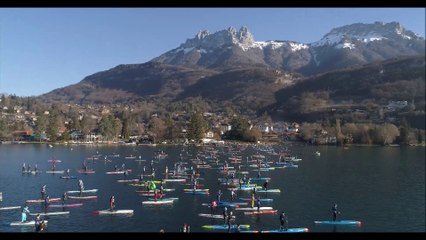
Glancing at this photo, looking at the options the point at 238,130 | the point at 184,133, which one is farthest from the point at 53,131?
the point at 238,130

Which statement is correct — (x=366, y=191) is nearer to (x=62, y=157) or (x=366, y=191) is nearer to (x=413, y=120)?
(x=62, y=157)

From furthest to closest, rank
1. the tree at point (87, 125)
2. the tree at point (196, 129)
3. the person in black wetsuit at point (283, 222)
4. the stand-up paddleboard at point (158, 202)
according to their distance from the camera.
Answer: the tree at point (87, 125), the tree at point (196, 129), the stand-up paddleboard at point (158, 202), the person in black wetsuit at point (283, 222)

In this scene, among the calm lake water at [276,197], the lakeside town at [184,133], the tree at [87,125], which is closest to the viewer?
the calm lake water at [276,197]

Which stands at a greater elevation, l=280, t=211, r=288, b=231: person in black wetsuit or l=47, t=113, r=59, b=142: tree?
l=47, t=113, r=59, b=142: tree

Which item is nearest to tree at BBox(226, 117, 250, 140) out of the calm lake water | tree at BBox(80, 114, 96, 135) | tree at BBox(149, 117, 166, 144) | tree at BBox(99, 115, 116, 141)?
tree at BBox(149, 117, 166, 144)

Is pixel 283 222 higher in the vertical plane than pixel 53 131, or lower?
lower

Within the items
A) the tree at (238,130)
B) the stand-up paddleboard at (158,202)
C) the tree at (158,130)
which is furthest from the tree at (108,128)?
the stand-up paddleboard at (158,202)

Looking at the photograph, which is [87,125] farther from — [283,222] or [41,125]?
[283,222]

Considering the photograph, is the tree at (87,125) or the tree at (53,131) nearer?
the tree at (53,131)

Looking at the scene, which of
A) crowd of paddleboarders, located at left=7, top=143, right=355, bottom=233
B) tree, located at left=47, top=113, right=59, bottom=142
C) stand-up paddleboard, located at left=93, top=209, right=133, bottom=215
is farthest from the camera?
tree, located at left=47, top=113, right=59, bottom=142

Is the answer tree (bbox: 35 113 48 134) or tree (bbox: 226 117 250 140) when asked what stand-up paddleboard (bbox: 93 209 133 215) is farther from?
tree (bbox: 35 113 48 134)

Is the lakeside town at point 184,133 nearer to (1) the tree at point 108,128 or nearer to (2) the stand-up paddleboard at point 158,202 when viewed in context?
(1) the tree at point 108,128

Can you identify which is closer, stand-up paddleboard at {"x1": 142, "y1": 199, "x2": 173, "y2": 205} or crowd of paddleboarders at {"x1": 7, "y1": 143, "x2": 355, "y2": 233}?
crowd of paddleboarders at {"x1": 7, "y1": 143, "x2": 355, "y2": 233}
